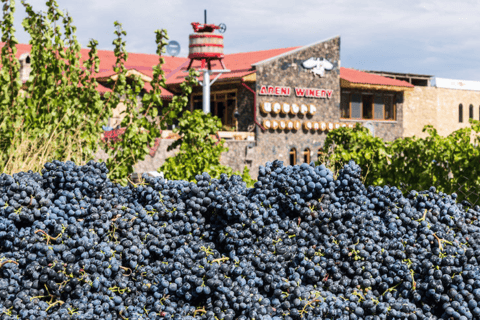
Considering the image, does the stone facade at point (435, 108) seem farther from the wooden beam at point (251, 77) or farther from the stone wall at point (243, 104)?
the wooden beam at point (251, 77)

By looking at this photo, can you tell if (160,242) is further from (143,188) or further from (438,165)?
(438,165)

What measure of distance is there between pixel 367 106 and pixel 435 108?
5.47m

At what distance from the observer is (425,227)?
2566 millimetres

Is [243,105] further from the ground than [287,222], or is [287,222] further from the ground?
[243,105]

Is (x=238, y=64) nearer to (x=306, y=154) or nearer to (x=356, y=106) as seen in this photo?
(x=306, y=154)

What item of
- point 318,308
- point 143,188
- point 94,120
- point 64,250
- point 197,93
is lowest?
point 318,308

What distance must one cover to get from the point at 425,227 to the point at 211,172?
3828mm

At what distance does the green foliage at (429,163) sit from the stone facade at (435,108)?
21818 millimetres

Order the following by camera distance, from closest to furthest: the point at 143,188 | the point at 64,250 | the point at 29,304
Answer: the point at 29,304 → the point at 64,250 → the point at 143,188

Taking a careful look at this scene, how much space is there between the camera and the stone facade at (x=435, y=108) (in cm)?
2803

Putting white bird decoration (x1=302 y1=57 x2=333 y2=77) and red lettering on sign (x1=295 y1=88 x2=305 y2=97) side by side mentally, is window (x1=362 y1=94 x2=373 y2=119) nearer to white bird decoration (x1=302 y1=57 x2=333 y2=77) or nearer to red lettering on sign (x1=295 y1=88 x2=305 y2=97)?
white bird decoration (x1=302 y1=57 x2=333 y2=77)

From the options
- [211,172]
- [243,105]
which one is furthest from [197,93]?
[211,172]

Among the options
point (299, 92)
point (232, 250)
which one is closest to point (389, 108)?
point (299, 92)

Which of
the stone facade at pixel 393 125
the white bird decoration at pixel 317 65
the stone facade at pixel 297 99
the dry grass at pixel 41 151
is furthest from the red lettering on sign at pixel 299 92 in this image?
the dry grass at pixel 41 151
